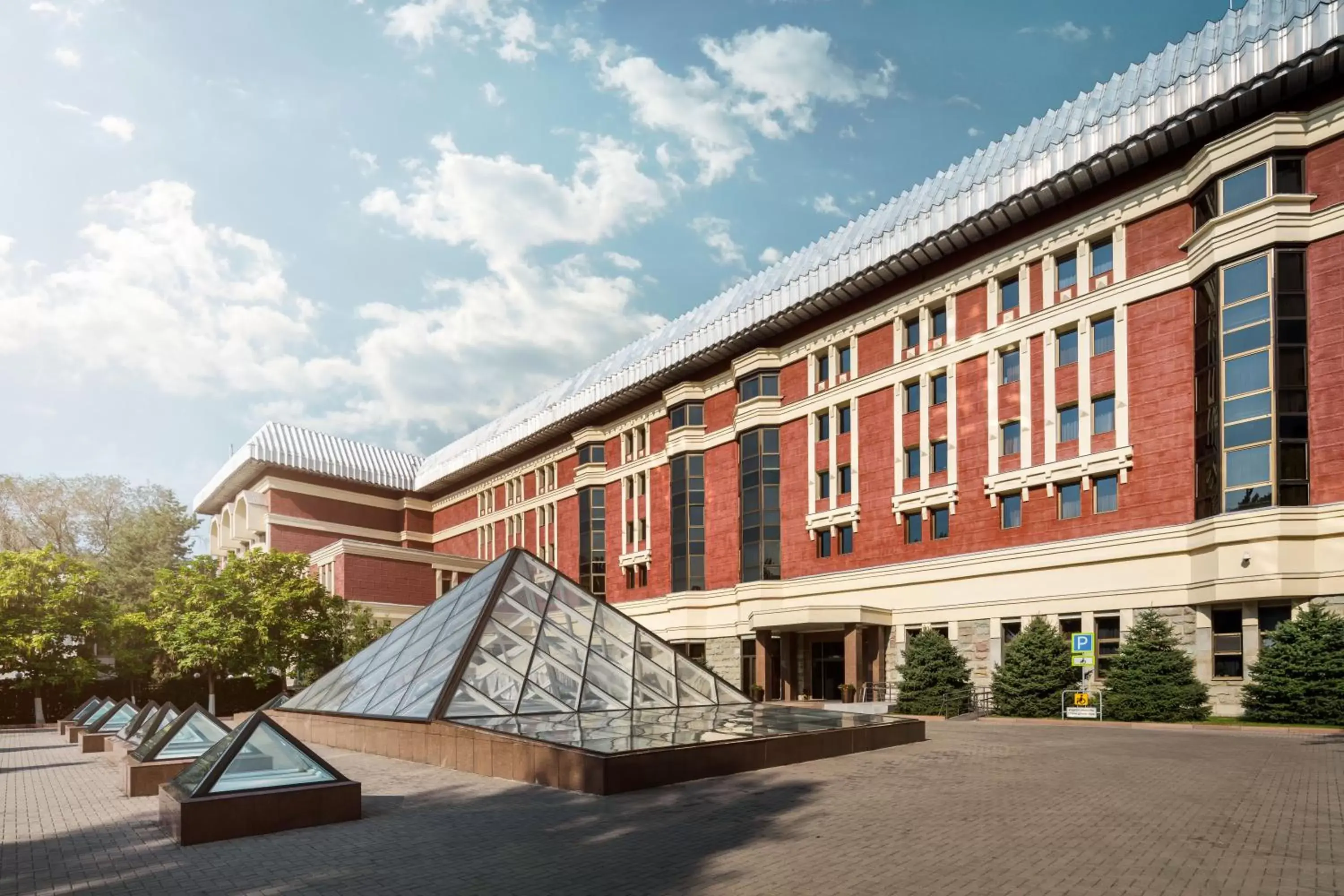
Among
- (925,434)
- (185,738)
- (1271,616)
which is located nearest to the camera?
(185,738)

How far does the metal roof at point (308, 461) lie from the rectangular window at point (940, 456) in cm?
5372

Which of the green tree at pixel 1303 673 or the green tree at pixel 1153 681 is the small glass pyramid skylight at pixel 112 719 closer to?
the green tree at pixel 1153 681

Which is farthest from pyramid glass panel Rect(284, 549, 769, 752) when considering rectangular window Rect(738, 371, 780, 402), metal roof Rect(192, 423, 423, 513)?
metal roof Rect(192, 423, 423, 513)

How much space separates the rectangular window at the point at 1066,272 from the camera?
35.2 metres

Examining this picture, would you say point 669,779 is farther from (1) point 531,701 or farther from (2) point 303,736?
(2) point 303,736

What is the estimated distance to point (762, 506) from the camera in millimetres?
46938

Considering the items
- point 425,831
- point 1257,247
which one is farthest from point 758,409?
point 425,831

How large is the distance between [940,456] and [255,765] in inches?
1238

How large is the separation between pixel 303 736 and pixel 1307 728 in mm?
25262

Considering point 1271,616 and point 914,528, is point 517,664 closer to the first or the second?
point 1271,616

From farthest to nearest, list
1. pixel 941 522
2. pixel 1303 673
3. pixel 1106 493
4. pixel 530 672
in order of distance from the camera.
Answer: pixel 941 522 → pixel 1106 493 → pixel 1303 673 → pixel 530 672

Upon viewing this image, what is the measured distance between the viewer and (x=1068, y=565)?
3397cm

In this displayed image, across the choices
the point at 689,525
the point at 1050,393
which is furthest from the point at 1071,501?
the point at 689,525

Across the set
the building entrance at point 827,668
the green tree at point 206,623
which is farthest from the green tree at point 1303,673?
the green tree at point 206,623
